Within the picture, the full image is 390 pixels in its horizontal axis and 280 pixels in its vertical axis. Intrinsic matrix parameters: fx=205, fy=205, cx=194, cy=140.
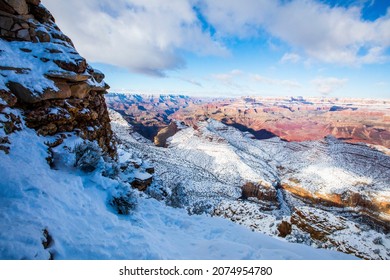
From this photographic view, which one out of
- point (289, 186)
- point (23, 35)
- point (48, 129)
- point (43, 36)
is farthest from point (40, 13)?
point (289, 186)

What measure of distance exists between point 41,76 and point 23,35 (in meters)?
2.56

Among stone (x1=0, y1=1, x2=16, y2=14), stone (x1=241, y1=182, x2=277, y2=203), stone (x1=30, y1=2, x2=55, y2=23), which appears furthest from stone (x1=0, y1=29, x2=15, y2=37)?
stone (x1=241, y1=182, x2=277, y2=203)

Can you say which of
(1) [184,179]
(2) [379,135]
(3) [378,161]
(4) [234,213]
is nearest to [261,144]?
(3) [378,161]

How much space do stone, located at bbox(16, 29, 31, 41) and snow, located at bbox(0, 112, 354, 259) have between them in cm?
489

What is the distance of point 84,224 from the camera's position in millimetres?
4910

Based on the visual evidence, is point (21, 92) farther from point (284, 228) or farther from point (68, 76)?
point (284, 228)

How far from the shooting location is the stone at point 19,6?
860 centimetres

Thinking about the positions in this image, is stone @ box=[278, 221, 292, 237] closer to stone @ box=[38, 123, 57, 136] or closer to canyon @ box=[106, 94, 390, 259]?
canyon @ box=[106, 94, 390, 259]

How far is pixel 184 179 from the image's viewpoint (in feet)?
129

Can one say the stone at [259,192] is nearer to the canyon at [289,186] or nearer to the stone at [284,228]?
the canyon at [289,186]

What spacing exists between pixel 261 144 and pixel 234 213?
7739cm

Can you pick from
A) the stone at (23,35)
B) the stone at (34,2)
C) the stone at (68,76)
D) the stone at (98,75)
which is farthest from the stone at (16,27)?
the stone at (98,75)

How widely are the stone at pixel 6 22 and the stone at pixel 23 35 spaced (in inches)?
13.0
